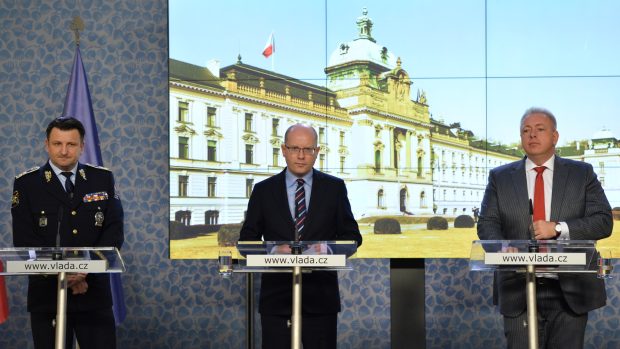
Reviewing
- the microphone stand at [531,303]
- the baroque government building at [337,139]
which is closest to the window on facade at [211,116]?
the baroque government building at [337,139]

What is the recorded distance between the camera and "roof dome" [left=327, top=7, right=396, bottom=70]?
16.6 ft

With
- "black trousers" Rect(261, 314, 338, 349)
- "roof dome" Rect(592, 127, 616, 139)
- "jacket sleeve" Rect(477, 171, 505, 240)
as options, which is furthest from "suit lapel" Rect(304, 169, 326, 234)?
"roof dome" Rect(592, 127, 616, 139)

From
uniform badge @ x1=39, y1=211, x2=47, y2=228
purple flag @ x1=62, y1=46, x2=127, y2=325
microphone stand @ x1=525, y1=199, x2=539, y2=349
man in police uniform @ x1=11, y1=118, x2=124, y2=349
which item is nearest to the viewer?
microphone stand @ x1=525, y1=199, x2=539, y2=349

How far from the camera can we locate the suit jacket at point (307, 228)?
2848 mm

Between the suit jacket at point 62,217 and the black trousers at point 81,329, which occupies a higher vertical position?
the suit jacket at point 62,217

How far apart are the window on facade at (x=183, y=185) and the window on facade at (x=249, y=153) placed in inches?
17.2

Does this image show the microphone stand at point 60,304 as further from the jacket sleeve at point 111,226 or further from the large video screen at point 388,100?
the large video screen at point 388,100

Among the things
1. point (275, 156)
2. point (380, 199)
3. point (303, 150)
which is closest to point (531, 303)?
point (303, 150)

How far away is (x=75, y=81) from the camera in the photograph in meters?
4.95

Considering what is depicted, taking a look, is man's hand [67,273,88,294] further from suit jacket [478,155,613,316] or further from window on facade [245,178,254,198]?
window on facade [245,178,254,198]

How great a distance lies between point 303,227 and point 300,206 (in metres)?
0.09

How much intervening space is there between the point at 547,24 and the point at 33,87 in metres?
3.62

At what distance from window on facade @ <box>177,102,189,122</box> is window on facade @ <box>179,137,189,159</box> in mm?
134

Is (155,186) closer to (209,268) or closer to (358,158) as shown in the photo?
(209,268)
